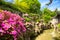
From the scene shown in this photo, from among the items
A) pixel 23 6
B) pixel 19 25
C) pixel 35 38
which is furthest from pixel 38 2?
pixel 19 25

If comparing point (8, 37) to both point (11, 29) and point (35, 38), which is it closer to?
point (11, 29)

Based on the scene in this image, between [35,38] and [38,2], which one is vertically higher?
A: [38,2]

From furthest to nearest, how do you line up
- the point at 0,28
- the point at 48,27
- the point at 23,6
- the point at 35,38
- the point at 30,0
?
the point at 30,0, the point at 23,6, the point at 48,27, the point at 35,38, the point at 0,28

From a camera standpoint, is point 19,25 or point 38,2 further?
point 38,2

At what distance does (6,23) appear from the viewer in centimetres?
643

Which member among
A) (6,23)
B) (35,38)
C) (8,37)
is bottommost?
(35,38)

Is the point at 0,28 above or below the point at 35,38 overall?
above

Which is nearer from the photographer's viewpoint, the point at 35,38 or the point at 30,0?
the point at 35,38

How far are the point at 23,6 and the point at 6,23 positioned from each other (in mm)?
18609

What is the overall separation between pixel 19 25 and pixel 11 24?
17.6 inches

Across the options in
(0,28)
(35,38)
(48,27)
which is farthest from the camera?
(48,27)

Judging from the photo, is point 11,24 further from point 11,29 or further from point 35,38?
point 35,38

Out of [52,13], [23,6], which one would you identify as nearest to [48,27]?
[23,6]

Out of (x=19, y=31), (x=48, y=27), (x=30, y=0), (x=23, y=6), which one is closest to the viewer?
(x=19, y=31)
